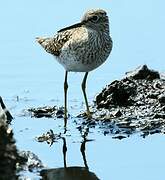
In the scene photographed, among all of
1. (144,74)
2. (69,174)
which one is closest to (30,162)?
(69,174)

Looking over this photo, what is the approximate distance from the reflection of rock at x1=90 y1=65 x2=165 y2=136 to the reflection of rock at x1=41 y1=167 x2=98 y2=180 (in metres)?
1.49

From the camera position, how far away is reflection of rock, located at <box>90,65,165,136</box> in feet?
30.2

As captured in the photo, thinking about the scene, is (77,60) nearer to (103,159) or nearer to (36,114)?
(36,114)

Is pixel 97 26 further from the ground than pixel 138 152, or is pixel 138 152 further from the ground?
pixel 97 26

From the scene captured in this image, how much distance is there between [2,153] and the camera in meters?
6.25

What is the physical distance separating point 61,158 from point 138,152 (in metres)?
0.78

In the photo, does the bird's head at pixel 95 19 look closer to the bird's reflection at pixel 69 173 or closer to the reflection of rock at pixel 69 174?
the bird's reflection at pixel 69 173

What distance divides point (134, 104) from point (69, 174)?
270 centimetres

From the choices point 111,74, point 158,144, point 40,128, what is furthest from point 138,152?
point 111,74

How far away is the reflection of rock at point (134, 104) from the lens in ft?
30.2

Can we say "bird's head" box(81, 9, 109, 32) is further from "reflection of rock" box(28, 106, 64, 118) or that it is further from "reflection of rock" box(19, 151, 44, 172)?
"reflection of rock" box(19, 151, 44, 172)

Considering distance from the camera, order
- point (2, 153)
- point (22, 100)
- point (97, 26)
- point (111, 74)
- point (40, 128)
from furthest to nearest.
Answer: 1. point (111, 74)
2. point (22, 100)
3. point (97, 26)
4. point (40, 128)
5. point (2, 153)

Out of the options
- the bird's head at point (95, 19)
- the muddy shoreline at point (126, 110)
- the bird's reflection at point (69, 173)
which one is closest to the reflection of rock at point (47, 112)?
the muddy shoreline at point (126, 110)

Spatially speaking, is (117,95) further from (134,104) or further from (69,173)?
(69,173)
